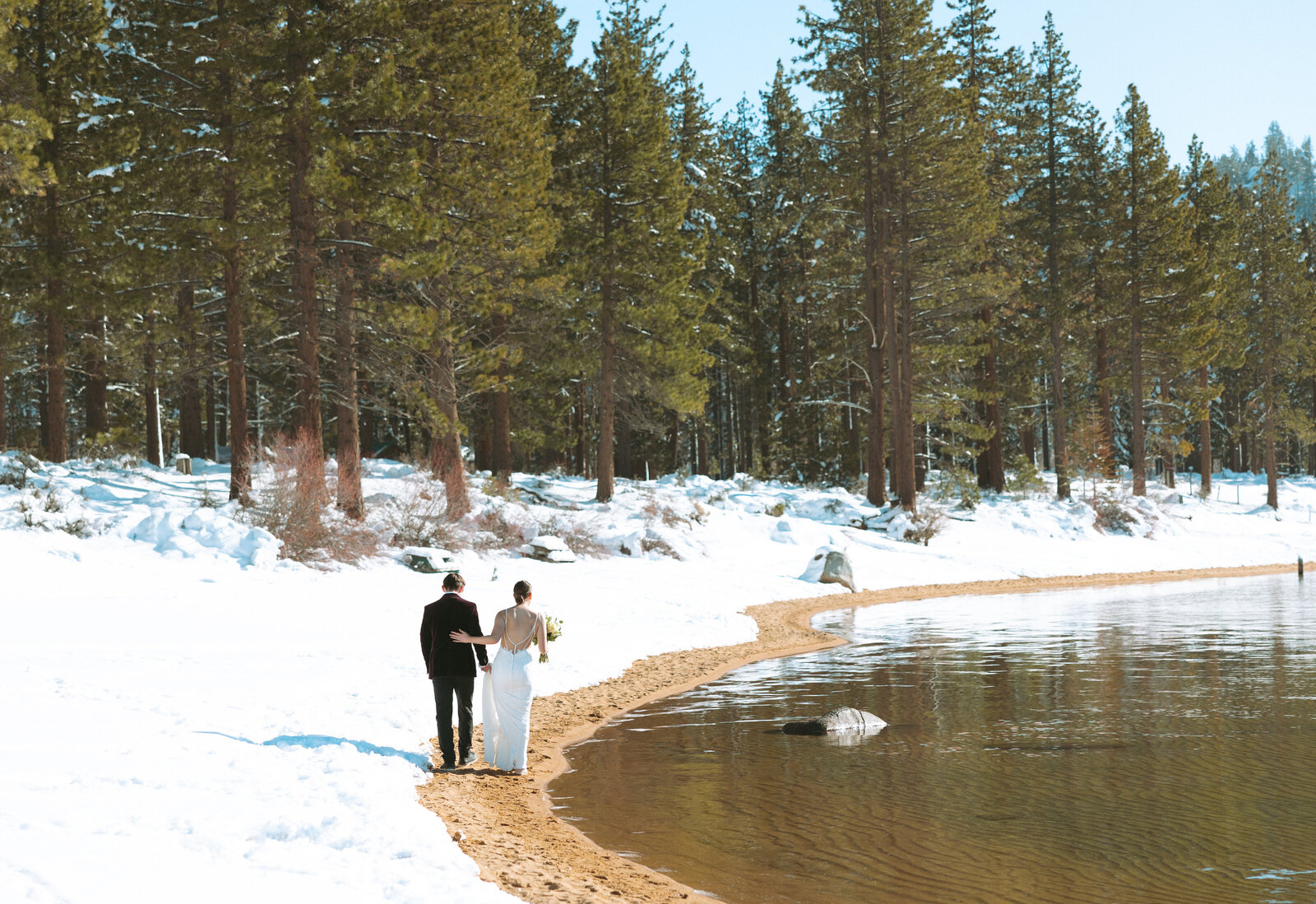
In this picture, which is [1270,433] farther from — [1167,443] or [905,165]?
[905,165]

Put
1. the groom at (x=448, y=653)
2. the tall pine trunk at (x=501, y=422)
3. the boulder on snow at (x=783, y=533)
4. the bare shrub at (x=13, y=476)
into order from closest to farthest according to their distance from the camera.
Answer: the groom at (x=448, y=653) < the bare shrub at (x=13, y=476) < the boulder on snow at (x=783, y=533) < the tall pine trunk at (x=501, y=422)

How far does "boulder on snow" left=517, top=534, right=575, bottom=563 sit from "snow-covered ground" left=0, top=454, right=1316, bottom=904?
1.41 ft

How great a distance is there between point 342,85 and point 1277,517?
44748 millimetres

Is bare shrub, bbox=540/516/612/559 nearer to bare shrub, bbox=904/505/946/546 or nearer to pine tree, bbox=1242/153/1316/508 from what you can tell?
bare shrub, bbox=904/505/946/546

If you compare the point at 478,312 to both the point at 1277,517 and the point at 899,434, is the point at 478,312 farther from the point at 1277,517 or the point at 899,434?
the point at 1277,517

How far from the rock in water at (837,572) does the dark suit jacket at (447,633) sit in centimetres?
1974

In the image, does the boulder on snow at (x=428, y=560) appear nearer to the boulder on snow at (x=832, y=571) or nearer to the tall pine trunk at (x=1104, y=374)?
the boulder on snow at (x=832, y=571)

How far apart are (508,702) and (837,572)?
19968mm

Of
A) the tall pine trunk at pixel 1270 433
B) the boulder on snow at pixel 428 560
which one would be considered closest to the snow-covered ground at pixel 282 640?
the boulder on snow at pixel 428 560

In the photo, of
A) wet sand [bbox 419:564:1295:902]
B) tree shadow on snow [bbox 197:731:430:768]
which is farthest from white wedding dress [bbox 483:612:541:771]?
A: tree shadow on snow [bbox 197:731:430:768]

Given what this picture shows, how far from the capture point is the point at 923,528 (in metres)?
34.1

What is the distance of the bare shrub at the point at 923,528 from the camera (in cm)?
3406

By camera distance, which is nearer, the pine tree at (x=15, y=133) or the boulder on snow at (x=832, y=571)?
the pine tree at (x=15, y=133)

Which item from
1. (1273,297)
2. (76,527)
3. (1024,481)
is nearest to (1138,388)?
(1024,481)
